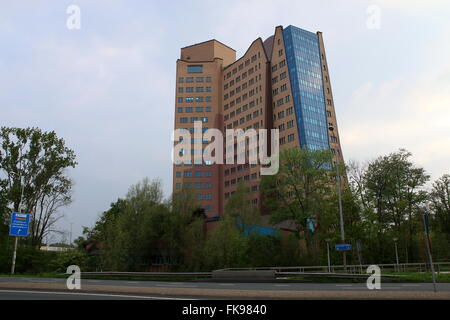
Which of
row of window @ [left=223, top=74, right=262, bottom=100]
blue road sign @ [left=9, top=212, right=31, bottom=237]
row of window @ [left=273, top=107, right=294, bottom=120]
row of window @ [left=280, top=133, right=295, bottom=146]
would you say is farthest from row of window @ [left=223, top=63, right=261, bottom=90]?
blue road sign @ [left=9, top=212, right=31, bottom=237]

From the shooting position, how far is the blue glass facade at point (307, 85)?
102 m

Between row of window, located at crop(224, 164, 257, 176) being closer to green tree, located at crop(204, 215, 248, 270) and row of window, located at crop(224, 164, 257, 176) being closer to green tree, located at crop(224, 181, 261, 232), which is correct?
green tree, located at crop(224, 181, 261, 232)

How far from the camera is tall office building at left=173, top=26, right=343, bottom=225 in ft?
348

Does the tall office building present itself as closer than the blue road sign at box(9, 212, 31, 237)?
No

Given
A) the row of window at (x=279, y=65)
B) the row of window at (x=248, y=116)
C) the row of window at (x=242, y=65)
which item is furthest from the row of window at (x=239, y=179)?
the row of window at (x=242, y=65)

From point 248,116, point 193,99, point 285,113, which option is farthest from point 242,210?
point 193,99

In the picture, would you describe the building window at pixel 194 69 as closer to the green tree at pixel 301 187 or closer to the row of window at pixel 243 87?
the row of window at pixel 243 87

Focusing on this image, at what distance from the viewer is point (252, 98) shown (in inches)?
4828

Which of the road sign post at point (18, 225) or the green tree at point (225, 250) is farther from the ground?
the road sign post at point (18, 225)

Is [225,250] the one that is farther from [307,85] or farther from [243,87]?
[243,87]

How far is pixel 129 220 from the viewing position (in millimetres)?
51188

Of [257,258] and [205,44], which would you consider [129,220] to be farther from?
[205,44]

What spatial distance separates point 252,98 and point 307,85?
68.8 ft
